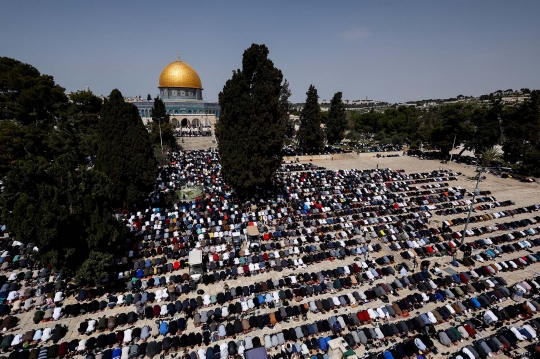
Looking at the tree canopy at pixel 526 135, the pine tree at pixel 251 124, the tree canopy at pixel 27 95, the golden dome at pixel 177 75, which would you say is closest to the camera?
the pine tree at pixel 251 124

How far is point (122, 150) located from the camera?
27.6 meters

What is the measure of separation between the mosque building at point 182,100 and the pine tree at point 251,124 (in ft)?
202

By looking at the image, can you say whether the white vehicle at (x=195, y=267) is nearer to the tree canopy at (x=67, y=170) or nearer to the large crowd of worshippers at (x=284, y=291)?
the large crowd of worshippers at (x=284, y=291)

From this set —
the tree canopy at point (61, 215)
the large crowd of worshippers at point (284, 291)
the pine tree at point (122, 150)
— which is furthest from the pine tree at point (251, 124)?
the tree canopy at point (61, 215)

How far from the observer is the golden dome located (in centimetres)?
8912

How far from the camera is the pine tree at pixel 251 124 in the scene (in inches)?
1185

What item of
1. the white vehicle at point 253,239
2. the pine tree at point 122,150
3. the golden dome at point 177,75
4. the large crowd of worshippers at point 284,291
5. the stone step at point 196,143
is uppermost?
the golden dome at point 177,75

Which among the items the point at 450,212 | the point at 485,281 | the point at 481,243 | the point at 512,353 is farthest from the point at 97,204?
the point at 450,212

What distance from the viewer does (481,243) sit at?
2483 centimetres

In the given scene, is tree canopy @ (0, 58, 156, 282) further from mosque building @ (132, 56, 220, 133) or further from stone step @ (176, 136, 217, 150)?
mosque building @ (132, 56, 220, 133)

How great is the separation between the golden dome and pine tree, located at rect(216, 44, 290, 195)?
66435mm

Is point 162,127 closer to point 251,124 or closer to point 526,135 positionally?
point 251,124

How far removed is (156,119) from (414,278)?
59.6 meters

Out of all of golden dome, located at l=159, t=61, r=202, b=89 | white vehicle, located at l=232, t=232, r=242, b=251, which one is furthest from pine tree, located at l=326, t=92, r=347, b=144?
golden dome, located at l=159, t=61, r=202, b=89
